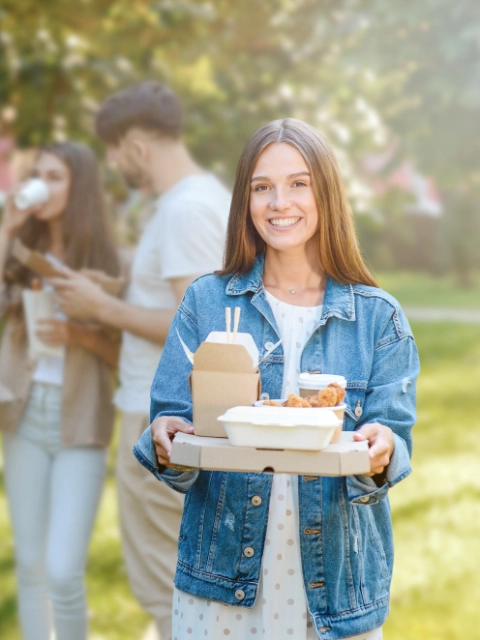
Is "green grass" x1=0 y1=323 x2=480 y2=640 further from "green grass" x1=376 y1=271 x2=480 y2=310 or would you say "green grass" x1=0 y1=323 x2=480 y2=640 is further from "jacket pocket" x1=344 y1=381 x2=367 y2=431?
"green grass" x1=376 y1=271 x2=480 y2=310

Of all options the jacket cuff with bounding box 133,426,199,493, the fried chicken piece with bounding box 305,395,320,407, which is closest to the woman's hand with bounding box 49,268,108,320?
the jacket cuff with bounding box 133,426,199,493

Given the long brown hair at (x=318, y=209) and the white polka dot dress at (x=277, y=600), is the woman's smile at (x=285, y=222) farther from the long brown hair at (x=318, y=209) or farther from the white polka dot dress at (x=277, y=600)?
the white polka dot dress at (x=277, y=600)

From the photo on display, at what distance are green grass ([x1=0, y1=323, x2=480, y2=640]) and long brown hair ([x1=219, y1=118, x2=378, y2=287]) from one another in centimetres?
249

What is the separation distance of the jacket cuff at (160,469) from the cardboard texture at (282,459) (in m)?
0.23

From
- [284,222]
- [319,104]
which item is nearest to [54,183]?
[284,222]

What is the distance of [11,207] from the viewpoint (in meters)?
3.41

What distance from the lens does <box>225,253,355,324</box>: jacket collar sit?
1.97m

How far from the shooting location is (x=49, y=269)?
128 inches

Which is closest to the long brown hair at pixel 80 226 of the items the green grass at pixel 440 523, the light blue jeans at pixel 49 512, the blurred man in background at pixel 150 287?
the blurred man in background at pixel 150 287

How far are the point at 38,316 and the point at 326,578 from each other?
1.75 m

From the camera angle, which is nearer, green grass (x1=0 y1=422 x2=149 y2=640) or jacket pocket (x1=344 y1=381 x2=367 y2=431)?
jacket pocket (x1=344 y1=381 x2=367 y2=431)

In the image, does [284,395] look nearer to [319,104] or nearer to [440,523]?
[440,523]

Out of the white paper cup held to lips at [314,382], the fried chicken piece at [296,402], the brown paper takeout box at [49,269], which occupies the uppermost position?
the brown paper takeout box at [49,269]

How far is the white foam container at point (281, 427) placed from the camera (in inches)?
63.7
